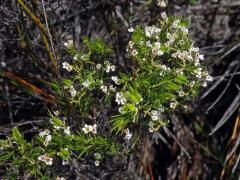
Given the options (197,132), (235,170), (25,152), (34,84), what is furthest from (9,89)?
(235,170)

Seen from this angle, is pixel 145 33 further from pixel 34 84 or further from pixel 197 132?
pixel 197 132

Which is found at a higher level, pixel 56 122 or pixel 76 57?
pixel 76 57

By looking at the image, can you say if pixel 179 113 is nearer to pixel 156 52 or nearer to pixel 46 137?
pixel 156 52

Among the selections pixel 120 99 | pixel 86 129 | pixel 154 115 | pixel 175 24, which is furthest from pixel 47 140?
pixel 175 24

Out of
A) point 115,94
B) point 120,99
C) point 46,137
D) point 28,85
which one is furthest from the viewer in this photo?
point 28,85

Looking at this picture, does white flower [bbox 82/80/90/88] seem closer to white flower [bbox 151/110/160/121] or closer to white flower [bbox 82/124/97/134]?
white flower [bbox 82/124/97/134]

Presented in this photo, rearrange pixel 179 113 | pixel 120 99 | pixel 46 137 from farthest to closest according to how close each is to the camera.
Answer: pixel 179 113 → pixel 46 137 → pixel 120 99

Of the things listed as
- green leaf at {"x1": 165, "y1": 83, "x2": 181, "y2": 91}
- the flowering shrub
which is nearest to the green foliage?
the flowering shrub
